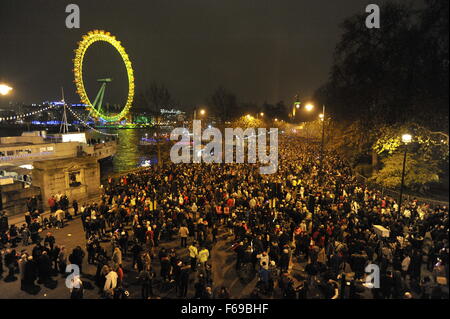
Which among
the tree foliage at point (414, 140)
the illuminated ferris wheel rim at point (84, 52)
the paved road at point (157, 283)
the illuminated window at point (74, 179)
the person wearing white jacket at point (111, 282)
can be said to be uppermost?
the illuminated ferris wheel rim at point (84, 52)

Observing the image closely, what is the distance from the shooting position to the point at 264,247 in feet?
33.0

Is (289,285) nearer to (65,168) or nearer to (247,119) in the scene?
(65,168)

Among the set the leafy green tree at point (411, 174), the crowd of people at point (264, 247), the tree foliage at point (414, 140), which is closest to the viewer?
the crowd of people at point (264, 247)

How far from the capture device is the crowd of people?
25.5ft

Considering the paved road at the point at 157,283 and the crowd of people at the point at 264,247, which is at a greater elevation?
the crowd of people at the point at 264,247

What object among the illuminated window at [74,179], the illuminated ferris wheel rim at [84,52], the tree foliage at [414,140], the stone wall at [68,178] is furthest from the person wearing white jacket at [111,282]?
the illuminated ferris wheel rim at [84,52]

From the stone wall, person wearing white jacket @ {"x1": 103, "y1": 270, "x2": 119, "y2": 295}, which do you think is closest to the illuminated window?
the stone wall

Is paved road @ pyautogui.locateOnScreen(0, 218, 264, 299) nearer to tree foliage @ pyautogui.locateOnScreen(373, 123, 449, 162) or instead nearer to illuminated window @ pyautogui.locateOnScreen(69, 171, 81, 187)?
illuminated window @ pyautogui.locateOnScreen(69, 171, 81, 187)

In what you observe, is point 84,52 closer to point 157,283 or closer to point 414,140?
point 157,283

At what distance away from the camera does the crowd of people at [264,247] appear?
25.5 feet

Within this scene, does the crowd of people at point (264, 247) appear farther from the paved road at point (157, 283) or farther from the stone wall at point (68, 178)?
the stone wall at point (68, 178)

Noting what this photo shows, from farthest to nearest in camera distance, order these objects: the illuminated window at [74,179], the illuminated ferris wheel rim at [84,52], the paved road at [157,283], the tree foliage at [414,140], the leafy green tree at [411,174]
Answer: the illuminated ferris wheel rim at [84,52] < the illuminated window at [74,179] < the leafy green tree at [411,174] < the tree foliage at [414,140] < the paved road at [157,283]

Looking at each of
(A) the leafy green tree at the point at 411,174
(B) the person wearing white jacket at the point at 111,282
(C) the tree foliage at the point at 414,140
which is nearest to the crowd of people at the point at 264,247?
(B) the person wearing white jacket at the point at 111,282

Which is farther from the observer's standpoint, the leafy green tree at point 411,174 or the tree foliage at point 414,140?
the leafy green tree at point 411,174
